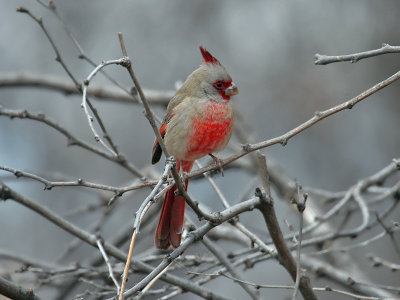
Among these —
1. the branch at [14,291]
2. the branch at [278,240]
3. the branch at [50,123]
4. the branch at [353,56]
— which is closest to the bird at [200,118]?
the branch at [50,123]

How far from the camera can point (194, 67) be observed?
7758 millimetres

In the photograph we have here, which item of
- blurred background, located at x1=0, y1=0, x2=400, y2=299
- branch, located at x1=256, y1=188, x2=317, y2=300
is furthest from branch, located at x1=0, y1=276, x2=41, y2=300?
blurred background, located at x1=0, y1=0, x2=400, y2=299

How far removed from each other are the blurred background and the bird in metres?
3.52

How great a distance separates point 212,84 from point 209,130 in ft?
1.22

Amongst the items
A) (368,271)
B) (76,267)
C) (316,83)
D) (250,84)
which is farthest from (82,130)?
(76,267)

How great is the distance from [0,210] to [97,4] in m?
2.99

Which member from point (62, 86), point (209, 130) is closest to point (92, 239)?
point (209, 130)

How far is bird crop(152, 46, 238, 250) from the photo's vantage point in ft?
11.8

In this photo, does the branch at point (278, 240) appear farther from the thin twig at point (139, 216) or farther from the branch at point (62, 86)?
the branch at point (62, 86)

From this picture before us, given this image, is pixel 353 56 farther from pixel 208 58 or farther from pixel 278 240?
pixel 208 58

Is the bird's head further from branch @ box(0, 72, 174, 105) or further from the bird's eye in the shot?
branch @ box(0, 72, 174, 105)

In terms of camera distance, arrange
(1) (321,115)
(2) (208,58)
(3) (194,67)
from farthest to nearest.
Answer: (3) (194,67) < (2) (208,58) < (1) (321,115)

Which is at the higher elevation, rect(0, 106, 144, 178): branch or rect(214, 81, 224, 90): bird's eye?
rect(214, 81, 224, 90): bird's eye

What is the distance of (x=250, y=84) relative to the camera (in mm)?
8141
